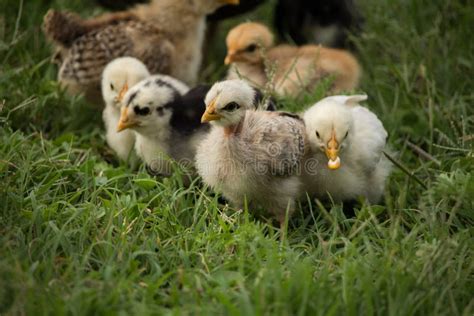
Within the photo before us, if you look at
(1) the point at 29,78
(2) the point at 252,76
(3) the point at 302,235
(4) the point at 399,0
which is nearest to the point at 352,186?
(3) the point at 302,235

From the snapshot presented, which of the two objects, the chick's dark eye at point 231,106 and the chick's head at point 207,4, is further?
the chick's head at point 207,4

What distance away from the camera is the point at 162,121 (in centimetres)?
288

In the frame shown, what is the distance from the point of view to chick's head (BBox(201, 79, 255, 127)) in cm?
249

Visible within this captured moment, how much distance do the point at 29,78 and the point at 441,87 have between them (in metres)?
2.11

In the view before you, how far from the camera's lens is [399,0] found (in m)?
4.35

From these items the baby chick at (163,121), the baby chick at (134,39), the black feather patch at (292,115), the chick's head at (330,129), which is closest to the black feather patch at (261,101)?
the baby chick at (163,121)

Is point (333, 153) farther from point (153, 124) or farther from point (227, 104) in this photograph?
point (153, 124)

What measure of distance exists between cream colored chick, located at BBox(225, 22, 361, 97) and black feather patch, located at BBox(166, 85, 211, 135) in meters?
0.55

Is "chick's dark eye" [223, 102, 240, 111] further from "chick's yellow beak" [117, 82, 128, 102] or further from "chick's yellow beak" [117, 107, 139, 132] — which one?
"chick's yellow beak" [117, 82, 128, 102]

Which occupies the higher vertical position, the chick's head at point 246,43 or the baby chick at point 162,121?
the chick's head at point 246,43

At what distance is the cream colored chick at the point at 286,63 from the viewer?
3457mm

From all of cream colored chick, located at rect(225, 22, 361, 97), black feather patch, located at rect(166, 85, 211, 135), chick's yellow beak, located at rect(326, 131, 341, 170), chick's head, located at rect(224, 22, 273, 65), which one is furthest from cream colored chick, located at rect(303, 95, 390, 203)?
chick's head, located at rect(224, 22, 273, 65)

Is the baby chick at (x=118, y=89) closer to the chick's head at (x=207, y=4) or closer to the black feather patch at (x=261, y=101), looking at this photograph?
the black feather patch at (x=261, y=101)

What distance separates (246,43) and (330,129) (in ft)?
3.73
